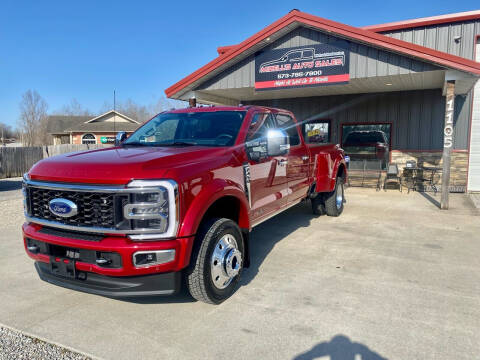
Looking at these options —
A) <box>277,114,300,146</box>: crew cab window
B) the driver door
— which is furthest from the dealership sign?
the driver door

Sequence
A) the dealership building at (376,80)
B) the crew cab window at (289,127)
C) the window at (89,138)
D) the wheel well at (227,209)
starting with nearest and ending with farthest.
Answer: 1. the wheel well at (227,209)
2. the crew cab window at (289,127)
3. the dealership building at (376,80)
4. the window at (89,138)

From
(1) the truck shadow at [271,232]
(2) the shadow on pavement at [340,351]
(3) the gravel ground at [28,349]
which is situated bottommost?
(3) the gravel ground at [28,349]

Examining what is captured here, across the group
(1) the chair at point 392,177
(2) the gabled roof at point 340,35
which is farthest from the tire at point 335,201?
(1) the chair at point 392,177

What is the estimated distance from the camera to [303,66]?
365 inches

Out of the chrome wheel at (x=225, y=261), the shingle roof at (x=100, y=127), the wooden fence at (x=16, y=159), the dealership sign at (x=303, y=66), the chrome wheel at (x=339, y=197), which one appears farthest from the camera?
the shingle roof at (x=100, y=127)

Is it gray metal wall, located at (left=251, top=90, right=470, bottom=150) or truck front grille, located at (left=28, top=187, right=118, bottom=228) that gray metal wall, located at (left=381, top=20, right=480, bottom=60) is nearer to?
gray metal wall, located at (left=251, top=90, right=470, bottom=150)

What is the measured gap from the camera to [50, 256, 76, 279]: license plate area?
3.00m

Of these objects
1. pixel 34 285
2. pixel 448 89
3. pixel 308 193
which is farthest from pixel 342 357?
pixel 448 89

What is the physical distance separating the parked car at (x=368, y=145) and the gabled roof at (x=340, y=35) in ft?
14.5

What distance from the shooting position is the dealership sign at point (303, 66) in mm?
8812

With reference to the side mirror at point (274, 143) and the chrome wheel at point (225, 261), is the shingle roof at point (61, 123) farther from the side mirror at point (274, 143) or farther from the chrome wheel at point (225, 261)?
the chrome wheel at point (225, 261)

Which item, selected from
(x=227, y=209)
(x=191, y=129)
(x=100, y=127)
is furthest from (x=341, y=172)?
(x=100, y=127)

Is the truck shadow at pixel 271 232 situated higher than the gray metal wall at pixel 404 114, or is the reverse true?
the gray metal wall at pixel 404 114

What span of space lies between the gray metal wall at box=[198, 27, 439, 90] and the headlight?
7.25 meters
